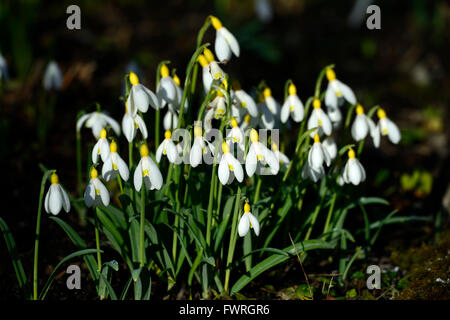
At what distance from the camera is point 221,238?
1.95 meters

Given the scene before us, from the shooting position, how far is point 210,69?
6.09 feet

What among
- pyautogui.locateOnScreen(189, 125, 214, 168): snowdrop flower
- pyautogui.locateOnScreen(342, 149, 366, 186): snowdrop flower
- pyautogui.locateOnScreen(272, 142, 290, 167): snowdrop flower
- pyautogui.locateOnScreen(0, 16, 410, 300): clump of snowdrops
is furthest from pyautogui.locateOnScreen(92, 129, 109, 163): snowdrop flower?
pyautogui.locateOnScreen(342, 149, 366, 186): snowdrop flower

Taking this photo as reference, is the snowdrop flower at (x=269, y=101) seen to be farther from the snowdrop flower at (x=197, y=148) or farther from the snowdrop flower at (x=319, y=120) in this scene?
the snowdrop flower at (x=197, y=148)

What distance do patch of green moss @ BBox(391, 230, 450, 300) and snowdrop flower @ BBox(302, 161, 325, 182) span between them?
1.96 ft

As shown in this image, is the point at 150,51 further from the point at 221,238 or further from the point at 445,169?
the point at 221,238

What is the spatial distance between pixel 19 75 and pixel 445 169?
3112 millimetres

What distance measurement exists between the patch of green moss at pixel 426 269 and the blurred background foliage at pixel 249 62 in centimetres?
42

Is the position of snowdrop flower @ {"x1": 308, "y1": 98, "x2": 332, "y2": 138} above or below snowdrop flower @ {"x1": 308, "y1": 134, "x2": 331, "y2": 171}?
above

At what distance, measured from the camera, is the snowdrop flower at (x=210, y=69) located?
1.82 m

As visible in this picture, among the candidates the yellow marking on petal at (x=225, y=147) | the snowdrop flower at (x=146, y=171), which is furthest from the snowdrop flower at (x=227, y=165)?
the snowdrop flower at (x=146, y=171)

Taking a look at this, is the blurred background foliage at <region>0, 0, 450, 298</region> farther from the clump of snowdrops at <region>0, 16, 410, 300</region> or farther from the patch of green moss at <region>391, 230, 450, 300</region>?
the clump of snowdrops at <region>0, 16, 410, 300</region>

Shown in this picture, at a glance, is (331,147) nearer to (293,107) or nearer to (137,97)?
(293,107)

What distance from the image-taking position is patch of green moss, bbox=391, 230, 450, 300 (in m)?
2.07
